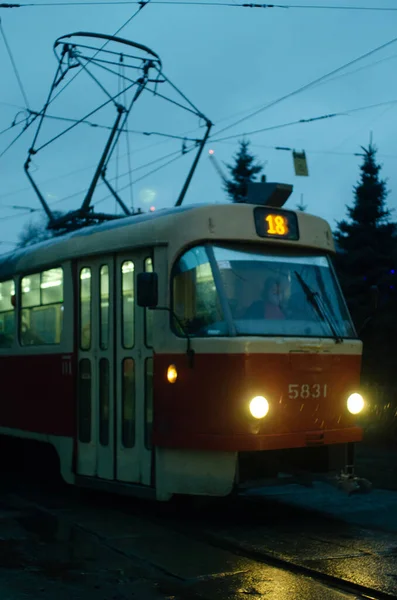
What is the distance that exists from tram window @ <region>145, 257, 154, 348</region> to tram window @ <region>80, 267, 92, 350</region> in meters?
1.00

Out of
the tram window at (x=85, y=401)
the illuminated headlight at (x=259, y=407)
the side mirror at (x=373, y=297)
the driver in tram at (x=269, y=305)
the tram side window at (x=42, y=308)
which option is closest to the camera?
the illuminated headlight at (x=259, y=407)

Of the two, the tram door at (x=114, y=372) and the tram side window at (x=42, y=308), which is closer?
the tram door at (x=114, y=372)

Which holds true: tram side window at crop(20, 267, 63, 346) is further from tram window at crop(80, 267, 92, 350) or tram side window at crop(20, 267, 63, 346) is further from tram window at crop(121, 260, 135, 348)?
tram window at crop(121, 260, 135, 348)

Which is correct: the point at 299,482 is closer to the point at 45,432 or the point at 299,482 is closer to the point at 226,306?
the point at 226,306

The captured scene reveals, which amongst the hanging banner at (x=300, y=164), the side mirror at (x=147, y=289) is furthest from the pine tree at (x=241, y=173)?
the side mirror at (x=147, y=289)

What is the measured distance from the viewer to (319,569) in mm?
6680

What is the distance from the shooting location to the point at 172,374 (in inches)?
334

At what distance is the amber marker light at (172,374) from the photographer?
8.47 metres

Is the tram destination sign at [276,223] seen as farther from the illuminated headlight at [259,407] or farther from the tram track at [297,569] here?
the tram track at [297,569]

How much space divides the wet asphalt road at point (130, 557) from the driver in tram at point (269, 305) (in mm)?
1984

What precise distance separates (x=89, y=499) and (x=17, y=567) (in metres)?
3.37

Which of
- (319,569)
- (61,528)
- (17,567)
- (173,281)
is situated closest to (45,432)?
(61,528)

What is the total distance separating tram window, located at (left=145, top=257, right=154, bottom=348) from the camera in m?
8.86

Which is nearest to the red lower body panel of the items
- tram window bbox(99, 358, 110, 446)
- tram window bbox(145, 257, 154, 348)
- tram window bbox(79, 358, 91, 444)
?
tram window bbox(145, 257, 154, 348)
